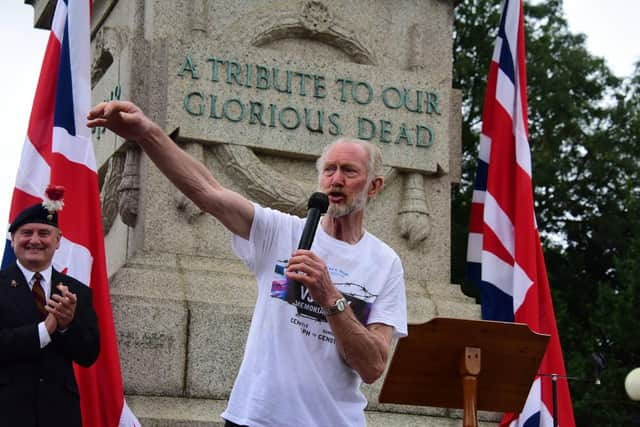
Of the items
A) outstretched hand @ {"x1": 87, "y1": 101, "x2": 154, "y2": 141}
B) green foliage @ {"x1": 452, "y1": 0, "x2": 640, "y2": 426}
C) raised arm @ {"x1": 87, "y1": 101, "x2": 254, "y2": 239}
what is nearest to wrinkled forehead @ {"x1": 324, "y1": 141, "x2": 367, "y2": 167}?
raised arm @ {"x1": 87, "y1": 101, "x2": 254, "y2": 239}

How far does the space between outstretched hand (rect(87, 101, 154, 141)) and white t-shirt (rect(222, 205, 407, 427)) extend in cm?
54

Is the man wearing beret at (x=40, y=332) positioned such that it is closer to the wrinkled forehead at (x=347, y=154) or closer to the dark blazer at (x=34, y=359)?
the dark blazer at (x=34, y=359)

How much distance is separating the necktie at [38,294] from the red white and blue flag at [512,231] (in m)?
3.23

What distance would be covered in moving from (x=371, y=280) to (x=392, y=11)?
4970 millimetres

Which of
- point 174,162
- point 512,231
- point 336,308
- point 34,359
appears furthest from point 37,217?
point 512,231

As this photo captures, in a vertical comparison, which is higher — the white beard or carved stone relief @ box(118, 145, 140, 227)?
carved stone relief @ box(118, 145, 140, 227)

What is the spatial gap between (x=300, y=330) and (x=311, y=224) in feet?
1.30

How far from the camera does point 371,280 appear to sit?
4516 millimetres

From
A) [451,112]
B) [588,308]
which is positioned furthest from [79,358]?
[588,308]

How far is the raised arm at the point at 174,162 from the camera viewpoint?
412cm

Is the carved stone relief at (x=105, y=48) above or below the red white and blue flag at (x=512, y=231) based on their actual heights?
above

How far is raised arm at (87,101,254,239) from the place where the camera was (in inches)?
162

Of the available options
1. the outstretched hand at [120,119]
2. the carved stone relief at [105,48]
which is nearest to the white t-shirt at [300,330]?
the outstretched hand at [120,119]

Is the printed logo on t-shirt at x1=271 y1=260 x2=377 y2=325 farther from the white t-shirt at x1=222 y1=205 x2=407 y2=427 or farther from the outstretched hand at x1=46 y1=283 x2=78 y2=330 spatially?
the outstretched hand at x1=46 y1=283 x2=78 y2=330
